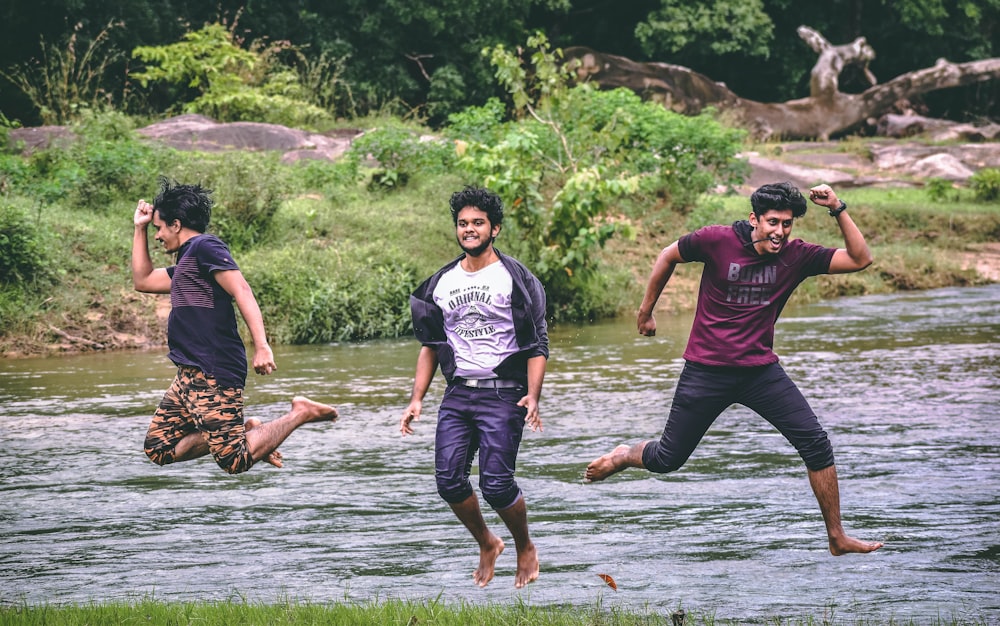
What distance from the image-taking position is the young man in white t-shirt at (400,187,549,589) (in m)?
6.49

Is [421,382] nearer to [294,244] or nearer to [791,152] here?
[294,244]

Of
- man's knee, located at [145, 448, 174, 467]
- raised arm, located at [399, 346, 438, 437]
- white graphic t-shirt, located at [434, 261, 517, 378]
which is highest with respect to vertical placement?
white graphic t-shirt, located at [434, 261, 517, 378]

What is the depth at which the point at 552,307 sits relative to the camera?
19078mm

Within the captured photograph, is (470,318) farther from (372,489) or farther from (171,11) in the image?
(171,11)

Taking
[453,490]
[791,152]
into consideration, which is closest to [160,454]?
[453,490]

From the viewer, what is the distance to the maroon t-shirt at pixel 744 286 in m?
6.85

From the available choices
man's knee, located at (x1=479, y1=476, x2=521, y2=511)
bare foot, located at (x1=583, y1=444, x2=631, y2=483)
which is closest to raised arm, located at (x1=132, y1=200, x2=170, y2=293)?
man's knee, located at (x1=479, y1=476, x2=521, y2=511)

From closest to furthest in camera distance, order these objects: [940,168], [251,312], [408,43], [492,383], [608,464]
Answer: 1. [492,383]
2. [251,312]
3. [608,464]
4. [940,168]
5. [408,43]

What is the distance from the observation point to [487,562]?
667 centimetres

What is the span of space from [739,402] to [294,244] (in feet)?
43.1

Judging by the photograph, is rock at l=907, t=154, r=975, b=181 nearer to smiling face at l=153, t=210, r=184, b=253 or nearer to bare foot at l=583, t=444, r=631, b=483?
bare foot at l=583, t=444, r=631, b=483

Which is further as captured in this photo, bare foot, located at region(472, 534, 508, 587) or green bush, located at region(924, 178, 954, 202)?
green bush, located at region(924, 178, 954, 202)

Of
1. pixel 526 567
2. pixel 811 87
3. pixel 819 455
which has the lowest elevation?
pixel 526 567

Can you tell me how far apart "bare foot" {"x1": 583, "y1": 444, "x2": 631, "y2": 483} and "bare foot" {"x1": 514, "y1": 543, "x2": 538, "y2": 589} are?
1.07 m
